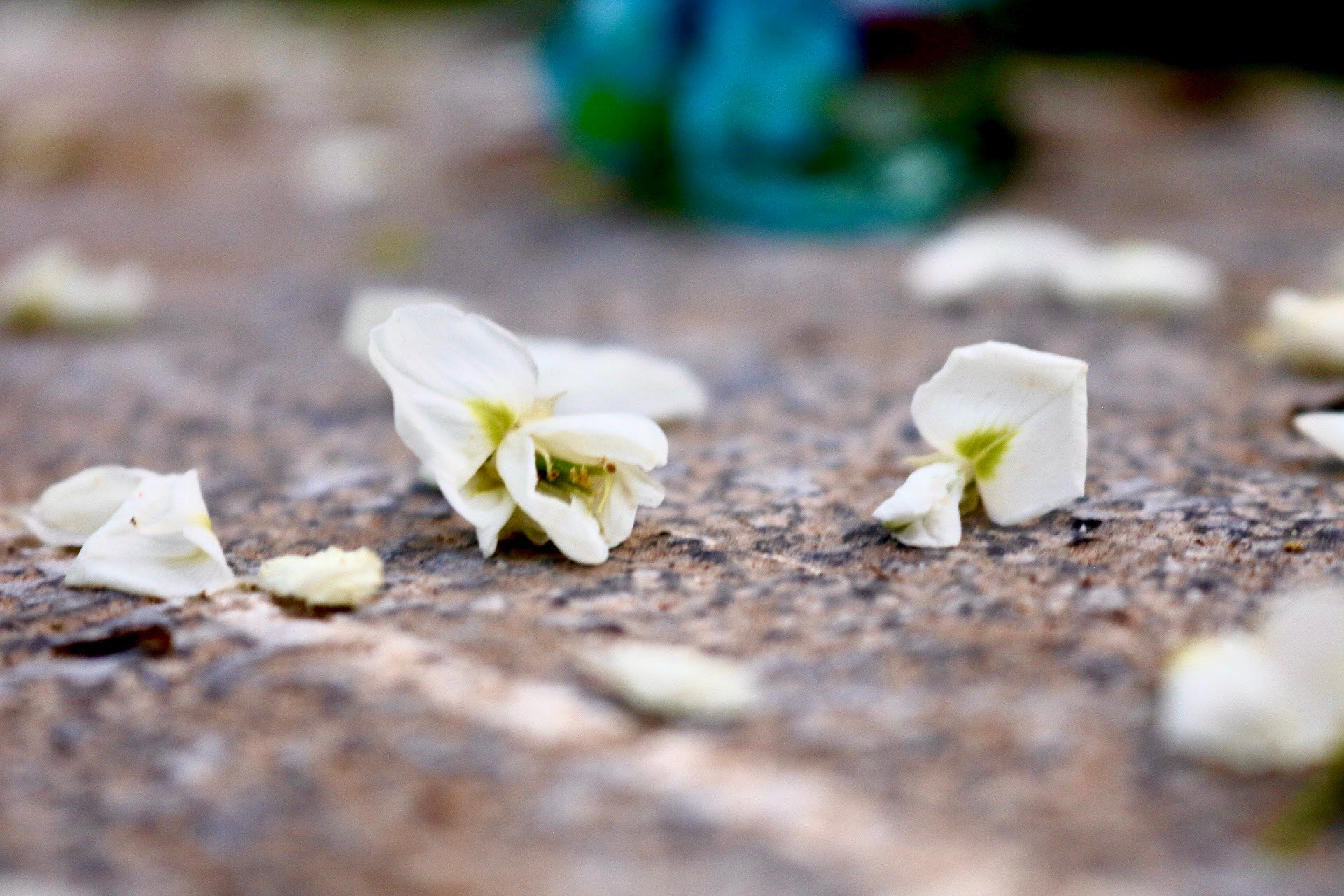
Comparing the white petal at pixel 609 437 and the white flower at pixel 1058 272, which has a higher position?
the white petal at pixel 609 437

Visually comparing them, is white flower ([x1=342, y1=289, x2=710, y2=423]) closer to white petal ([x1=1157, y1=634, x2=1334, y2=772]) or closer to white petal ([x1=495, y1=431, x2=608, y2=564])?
white petal ([x1=495, y1=431, x2=608, y2=564])

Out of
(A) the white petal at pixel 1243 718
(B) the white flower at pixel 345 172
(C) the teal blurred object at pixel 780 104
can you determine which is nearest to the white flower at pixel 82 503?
(A) the white petal at pixel 1243 718

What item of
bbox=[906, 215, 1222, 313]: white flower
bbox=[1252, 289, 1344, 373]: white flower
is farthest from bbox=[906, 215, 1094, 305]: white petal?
bbox=[1252, 289, 1344, 373]: white flower

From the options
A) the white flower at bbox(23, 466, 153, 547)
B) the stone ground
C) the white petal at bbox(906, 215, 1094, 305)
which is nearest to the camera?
the stone ground

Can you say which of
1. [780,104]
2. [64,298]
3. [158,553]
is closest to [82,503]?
[158,553]

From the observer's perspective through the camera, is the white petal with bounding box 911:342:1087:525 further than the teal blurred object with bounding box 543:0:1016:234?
No

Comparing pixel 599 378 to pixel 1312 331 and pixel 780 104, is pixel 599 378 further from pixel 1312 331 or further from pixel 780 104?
pixel 780 104

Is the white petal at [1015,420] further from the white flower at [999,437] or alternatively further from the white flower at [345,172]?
the white flower at [345,172]
